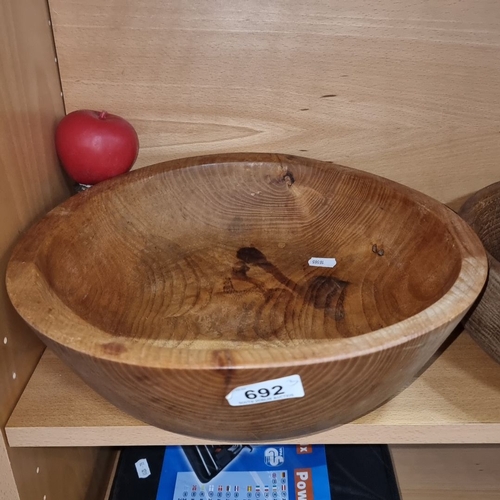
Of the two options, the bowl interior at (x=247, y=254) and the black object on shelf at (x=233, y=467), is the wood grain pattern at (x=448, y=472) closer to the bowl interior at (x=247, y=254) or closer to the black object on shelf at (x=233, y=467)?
the black object on shelf at (x=233, y=467)

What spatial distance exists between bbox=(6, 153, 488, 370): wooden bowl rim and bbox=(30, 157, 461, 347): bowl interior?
14mm

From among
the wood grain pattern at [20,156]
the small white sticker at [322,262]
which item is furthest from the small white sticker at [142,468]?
the small white sticker at [322,262]

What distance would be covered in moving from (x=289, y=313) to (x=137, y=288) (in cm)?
14

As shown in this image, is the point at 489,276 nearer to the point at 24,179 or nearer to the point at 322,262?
the point at 322,262

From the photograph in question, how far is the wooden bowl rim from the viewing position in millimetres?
336

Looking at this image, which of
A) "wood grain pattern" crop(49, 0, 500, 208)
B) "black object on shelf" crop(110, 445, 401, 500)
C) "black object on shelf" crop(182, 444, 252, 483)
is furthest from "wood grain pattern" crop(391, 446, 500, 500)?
"wood grain pattern" crop(49, 0, 500, 208)

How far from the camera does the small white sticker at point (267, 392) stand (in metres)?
0.34

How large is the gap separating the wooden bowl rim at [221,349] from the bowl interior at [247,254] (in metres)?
0.01

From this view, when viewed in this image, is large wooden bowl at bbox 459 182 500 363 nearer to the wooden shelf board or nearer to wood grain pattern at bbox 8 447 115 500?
the wooden shelf board

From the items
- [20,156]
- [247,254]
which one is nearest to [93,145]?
[20,156]

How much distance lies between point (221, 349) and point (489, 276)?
0.22 meters

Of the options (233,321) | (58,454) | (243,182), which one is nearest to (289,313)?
(233,321)

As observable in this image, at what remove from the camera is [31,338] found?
514 mm

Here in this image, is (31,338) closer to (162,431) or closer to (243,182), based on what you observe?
(162,431)
